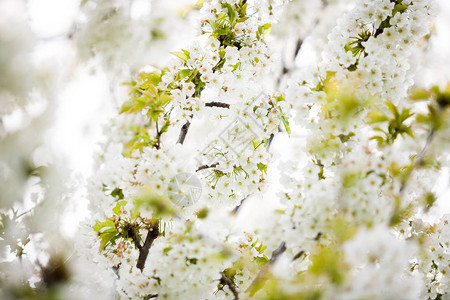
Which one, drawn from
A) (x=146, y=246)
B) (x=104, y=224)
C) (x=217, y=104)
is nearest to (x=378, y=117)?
(x=217, y=104)

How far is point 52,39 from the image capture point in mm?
2285

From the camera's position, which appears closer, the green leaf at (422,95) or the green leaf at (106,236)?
the green leaf at (422,95)

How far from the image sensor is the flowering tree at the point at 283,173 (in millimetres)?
1559

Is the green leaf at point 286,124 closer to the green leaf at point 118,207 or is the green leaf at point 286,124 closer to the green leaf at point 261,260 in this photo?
the green leaf at point 261,260

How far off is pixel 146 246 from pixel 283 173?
3.61 feet

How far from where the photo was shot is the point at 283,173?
2139 mm

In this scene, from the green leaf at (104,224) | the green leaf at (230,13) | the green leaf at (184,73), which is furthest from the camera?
the green leaf at (230,13)

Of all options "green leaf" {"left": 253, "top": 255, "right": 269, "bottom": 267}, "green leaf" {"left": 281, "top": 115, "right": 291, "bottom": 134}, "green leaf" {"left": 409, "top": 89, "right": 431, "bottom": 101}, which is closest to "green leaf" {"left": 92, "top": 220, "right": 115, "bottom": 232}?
"green leaf" {"left": 253, "top": 255, "right": 269, "bottom": 267}

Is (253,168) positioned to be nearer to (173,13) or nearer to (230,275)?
(230,275)

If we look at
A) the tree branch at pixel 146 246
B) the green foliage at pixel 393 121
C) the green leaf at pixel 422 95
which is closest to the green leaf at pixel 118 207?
the tree branch at pixel 146 246

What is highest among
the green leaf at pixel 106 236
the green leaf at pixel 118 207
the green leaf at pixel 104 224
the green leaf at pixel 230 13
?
the green leaf at pixel 230 13

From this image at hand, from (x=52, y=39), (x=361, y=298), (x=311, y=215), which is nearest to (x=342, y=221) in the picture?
(x=311, y=215)

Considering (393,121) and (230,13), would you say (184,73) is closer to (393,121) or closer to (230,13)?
(230,13)

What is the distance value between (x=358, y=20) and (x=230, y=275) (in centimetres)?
209
